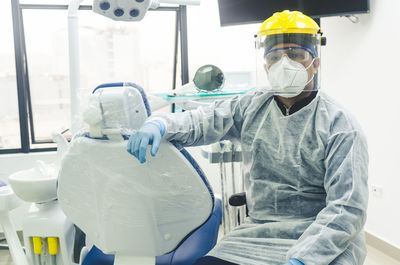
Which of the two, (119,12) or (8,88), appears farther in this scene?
(8,88)

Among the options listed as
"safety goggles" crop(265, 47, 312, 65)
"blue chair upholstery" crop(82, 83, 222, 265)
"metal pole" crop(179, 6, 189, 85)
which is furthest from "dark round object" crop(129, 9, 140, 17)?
"metal pole" crop(179, 6, 189, 85)

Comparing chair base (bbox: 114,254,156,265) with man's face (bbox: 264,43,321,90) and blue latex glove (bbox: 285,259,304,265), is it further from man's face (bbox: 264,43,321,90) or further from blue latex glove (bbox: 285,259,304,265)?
man's face (bbox: 264,43,321,90)

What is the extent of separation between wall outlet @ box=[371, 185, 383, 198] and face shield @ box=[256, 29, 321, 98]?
134cm

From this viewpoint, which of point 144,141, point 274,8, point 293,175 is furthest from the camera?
point 274,8

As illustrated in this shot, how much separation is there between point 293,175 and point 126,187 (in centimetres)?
57

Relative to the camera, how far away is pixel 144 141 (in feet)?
3.24

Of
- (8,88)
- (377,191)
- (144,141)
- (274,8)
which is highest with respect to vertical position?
(274,8)

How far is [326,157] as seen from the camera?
122cm

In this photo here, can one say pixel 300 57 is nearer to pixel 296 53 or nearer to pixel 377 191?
pixel 296 53

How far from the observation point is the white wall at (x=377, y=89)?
7.18ft

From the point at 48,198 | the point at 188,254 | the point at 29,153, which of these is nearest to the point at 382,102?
the point at 188,254

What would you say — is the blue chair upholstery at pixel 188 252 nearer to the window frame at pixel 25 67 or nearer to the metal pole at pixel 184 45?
the window frame at pixel 25 67

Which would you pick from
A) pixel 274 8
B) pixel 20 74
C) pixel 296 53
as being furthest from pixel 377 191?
pixel 20 74

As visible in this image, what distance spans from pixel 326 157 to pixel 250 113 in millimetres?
320
